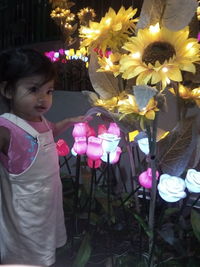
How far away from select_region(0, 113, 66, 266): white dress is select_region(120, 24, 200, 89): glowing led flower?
42cm

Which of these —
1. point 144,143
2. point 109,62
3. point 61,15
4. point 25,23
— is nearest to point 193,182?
point 144,143

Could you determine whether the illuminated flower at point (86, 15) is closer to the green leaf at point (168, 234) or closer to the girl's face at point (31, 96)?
the girl's face at point (31, 96)

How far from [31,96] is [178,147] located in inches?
17.9

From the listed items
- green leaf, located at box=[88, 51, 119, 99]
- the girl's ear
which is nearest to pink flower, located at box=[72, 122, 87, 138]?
green leaf, located at box=[88, 51, 119, 99]

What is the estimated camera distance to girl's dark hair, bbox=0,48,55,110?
1.07 m

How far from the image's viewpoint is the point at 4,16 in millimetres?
2818

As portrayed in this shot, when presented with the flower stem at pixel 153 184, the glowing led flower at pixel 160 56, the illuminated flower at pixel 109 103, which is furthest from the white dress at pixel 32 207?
the glowing led flower at pixel 160 56

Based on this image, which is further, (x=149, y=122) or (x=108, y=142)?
(x=108, y=142)

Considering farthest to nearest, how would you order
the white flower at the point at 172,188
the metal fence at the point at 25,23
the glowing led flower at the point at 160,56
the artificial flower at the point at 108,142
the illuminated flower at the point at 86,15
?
the metal fence at the point at 25,23 → the illuminated flower at the point at 86,15 → the artificial flower at the point at 108,142 → the white flower at the point at 172,188 → the glowing led flower at the point at 160,56

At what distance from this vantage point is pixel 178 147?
0.97 meters

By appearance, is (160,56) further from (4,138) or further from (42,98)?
(4,138)

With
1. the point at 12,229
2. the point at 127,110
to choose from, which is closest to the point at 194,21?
the point at 127,110

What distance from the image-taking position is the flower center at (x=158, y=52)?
815mm

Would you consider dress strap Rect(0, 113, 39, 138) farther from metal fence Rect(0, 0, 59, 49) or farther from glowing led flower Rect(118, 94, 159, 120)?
metal fence Rect(0, 0, 59, 49)
